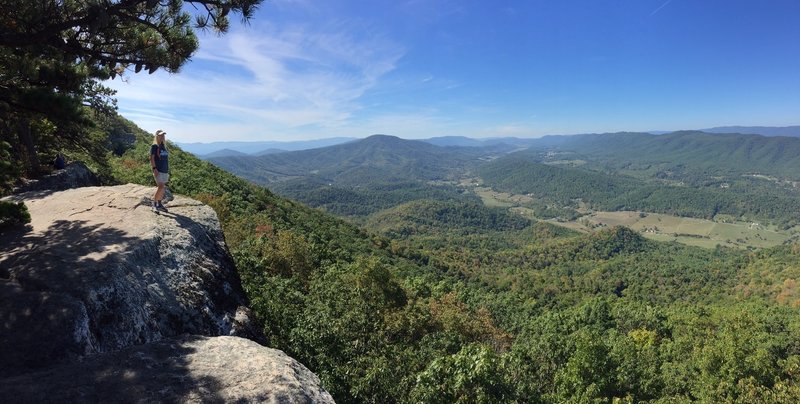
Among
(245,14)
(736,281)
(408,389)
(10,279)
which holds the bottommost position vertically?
(736,281)

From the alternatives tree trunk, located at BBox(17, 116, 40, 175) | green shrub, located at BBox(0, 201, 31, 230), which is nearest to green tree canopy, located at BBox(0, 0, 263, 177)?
green shrub, located at BBox(0, 201, 31, 230)

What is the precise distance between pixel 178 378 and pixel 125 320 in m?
2.13

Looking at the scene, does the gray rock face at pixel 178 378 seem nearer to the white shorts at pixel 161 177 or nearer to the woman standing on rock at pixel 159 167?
the woman standing on rock at pixel 159 167

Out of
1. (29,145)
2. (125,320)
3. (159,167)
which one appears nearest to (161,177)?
(159,167)

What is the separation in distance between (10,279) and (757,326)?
2331 inches

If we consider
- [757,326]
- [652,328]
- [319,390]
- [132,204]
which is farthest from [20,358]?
[757,326]

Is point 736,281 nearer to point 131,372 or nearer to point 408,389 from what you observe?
point 408,389

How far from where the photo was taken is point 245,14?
866 centimetres

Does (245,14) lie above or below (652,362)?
above

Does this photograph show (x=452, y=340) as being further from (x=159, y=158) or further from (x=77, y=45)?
(x=77, y=45)

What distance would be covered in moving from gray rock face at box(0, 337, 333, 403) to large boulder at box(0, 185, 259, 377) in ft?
2.09

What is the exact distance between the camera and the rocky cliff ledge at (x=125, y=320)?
5348 mm

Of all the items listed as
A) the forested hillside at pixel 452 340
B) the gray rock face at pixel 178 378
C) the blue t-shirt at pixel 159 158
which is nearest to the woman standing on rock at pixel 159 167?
the blue t-shirt at pixel 159 158

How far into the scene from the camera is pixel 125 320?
686 cm
